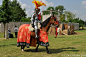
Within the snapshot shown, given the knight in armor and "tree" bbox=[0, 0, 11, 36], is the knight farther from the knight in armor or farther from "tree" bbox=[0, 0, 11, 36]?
"tree" bbox=[0, 0, 11, 36]

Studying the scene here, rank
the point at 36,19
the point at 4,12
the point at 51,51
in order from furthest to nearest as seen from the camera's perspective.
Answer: the point at 4,12, the point at 51,51, the point at 36,19

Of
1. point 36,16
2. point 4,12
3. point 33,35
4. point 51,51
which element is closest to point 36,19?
point 36,16

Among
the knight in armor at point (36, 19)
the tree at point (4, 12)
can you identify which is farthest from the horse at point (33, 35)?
the tree at point (4, 12)

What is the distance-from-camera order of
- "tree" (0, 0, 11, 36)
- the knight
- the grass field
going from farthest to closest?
"tree" (0, 0, 11, 36), the knight, the grass field

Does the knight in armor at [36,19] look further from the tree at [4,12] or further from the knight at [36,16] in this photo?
the tree at [4,12]

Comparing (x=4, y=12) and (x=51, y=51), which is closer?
(x=51, y=51)

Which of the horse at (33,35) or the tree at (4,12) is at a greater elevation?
the tree at (4,12)

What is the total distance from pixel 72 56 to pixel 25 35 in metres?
3.37

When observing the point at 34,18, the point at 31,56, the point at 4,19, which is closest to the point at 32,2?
the point at 34,18

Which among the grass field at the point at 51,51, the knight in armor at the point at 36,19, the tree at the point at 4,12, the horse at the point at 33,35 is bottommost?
the grass field at the point at 51,51

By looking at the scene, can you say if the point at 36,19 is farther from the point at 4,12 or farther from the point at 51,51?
the point at 4,12

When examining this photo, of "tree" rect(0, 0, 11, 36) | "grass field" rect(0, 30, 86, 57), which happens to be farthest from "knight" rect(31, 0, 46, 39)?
"tree" rect(0, 0, 11, 36)

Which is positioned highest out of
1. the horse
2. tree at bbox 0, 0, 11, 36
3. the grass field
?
tree at bbox 0, 0, 11, 36

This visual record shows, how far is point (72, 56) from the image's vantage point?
6.13 meters
